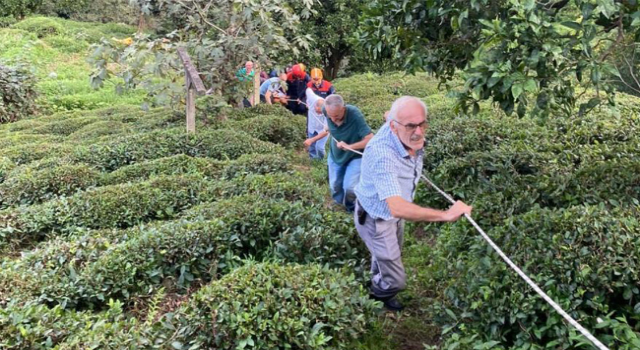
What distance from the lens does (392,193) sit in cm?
348

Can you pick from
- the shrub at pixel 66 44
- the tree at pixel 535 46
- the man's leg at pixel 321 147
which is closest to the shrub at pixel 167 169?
the man's leg at pixel 321 147

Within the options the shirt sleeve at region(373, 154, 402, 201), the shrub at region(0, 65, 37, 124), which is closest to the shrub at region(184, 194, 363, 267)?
the shirt sleeve at region(373, 154, 402, 201)

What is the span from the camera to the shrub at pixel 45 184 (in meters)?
6.55

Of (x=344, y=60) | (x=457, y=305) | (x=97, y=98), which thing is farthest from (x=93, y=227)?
(x=344, y=60)

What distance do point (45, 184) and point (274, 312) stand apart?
4406 mm

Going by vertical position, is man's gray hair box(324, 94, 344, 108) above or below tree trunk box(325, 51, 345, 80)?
above

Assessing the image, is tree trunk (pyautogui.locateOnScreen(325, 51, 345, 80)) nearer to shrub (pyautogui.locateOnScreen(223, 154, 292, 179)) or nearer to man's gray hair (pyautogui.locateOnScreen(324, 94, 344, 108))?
shrub (pyautogui.locateOnScreen(223, 154, 292, 179))

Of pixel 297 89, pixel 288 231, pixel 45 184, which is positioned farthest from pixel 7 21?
pixel 288 231

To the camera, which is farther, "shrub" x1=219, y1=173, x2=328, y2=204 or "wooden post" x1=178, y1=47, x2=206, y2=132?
"wooden post" x1=178, y1=47, x2=206, y2=132

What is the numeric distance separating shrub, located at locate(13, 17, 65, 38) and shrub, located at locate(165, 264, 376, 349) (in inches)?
951

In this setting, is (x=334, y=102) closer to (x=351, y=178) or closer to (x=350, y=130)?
(x=350, y=130)

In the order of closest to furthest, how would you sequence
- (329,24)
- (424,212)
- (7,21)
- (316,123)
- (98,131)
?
1. (424,212)
2. (316,123)
3. (98,131)
4. (329,24)
5. (7,21)

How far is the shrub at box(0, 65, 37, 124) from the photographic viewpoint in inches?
569

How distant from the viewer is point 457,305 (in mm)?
3686
